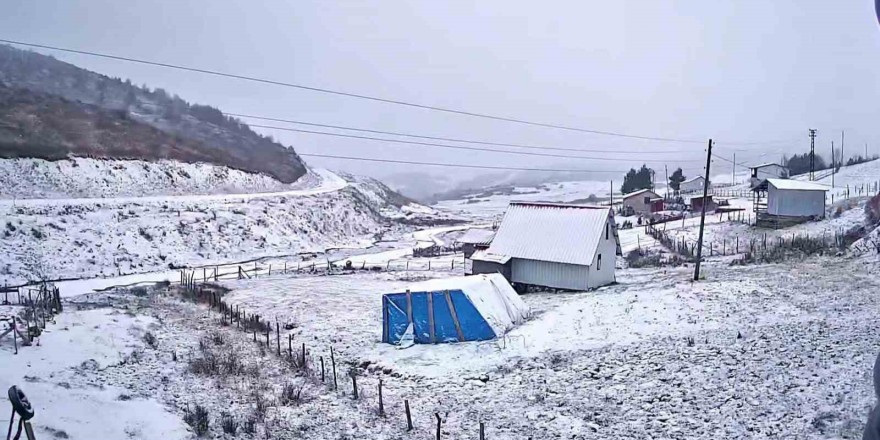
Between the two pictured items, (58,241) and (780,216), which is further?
(780,216)

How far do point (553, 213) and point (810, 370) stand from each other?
20.2 meters

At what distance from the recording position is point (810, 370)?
536 inches

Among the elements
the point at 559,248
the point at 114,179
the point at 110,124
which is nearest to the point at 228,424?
the point at 559,248

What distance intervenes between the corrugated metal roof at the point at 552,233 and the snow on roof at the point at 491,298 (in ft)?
24.7

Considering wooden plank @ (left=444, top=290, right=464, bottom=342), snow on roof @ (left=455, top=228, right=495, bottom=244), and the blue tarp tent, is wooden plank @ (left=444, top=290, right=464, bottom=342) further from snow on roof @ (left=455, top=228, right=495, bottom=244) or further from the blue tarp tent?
snow on roof @ (left=455, top=228, right=495, bottom=244)

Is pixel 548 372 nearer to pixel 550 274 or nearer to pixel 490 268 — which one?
pixel 550 274

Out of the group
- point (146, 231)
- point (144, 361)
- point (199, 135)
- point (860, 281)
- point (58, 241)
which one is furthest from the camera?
point (199, 135)

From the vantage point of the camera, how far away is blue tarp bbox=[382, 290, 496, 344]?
20.5 meters

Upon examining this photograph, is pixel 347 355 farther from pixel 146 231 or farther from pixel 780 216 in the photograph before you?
pixel 780 216

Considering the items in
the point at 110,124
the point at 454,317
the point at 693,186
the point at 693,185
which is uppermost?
the point at 110,124

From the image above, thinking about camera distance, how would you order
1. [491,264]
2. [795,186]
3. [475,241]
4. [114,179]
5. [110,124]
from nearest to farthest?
[491,264] < [475,241] < [795,186] < [114,179] < [110,124]

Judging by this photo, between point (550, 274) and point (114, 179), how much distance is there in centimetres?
4543

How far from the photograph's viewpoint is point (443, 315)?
20.8 meters

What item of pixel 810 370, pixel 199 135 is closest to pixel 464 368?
pixel 810 370
